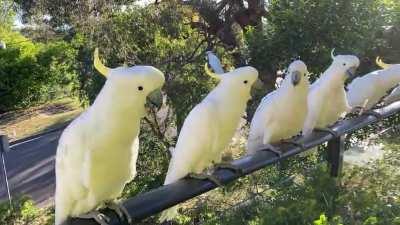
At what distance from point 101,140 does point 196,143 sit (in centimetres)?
35

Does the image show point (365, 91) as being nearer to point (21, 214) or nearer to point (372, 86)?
point (372, 86)

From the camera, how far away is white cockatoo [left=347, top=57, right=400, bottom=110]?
1974 mm

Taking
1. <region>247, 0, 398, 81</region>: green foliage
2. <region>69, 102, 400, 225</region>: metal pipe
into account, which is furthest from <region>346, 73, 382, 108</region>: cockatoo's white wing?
<region>247, 0, 398, 81</region>: green foliage

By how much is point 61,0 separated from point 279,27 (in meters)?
4.05

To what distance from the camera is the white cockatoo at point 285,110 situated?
4.77 ft

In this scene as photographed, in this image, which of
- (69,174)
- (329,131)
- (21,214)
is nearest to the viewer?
(69,174)

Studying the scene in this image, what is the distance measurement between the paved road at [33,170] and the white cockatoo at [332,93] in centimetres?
368

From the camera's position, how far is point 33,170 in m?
6.04

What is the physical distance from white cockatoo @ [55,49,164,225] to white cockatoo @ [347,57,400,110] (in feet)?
4.13

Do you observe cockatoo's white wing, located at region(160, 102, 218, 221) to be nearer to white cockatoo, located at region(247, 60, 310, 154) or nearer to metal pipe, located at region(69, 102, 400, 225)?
metal pipe, located at region(69, 102, 400, 225)

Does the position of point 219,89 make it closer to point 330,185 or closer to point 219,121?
point 219,121

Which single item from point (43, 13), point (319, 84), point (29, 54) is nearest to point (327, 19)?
point (319, 84)

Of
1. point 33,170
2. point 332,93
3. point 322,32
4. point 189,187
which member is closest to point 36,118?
point 33,170

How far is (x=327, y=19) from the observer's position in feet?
10.6
